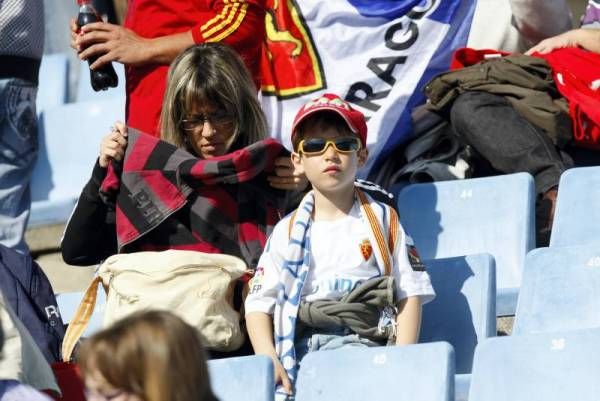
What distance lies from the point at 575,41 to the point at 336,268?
1.51 metres

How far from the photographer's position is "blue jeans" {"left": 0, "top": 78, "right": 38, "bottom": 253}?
5.39m

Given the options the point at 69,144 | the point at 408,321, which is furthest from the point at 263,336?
the point at 69,144

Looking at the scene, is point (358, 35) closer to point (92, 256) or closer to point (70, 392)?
point (92, 256)

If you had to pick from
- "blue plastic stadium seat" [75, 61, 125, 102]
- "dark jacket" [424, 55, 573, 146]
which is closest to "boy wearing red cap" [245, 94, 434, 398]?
"dark jacket" [424, 55, 573, 146]

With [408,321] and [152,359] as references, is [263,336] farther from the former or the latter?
[152,359]

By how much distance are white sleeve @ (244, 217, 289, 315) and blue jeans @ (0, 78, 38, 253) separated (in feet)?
5.16

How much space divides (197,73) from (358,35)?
3.20ft

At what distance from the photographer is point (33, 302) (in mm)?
4125

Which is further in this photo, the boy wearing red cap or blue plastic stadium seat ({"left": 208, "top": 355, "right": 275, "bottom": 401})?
the boy wearing red cap

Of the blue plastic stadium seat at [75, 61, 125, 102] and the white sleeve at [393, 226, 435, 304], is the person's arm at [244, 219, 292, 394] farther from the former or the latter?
the blue plastic stadium seat at [75, 61, 125, 102]

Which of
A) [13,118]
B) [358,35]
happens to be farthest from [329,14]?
[13,118]

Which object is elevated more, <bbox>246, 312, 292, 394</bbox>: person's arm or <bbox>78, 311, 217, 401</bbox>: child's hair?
<bbox>78, 311, 217, 401</bbox>: child's hair

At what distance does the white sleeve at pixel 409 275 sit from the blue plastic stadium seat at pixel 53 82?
4083 millimetres

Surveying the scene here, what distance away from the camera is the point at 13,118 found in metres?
5.45
